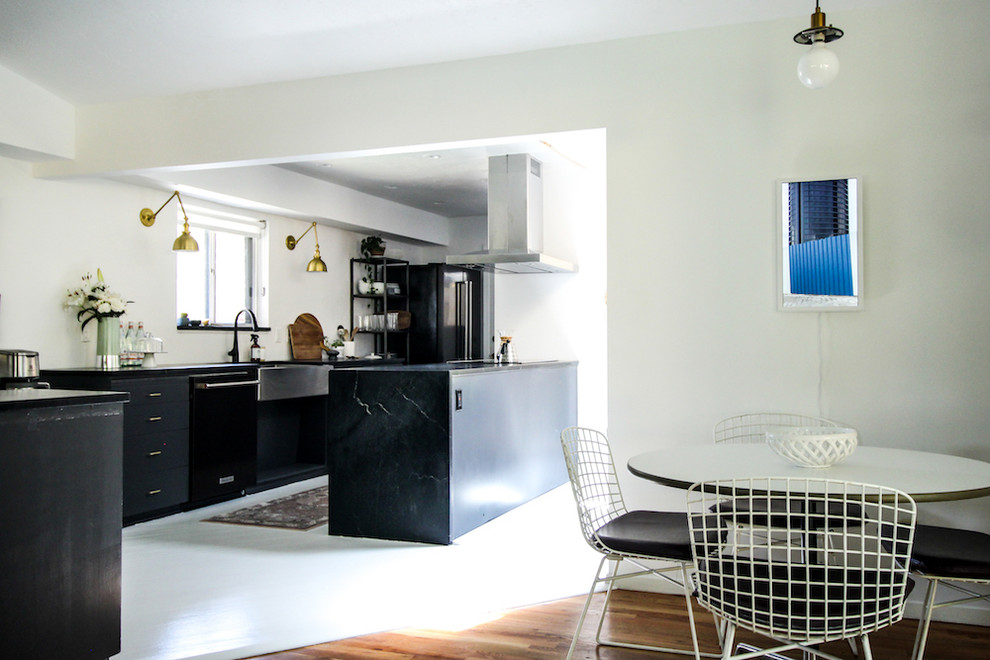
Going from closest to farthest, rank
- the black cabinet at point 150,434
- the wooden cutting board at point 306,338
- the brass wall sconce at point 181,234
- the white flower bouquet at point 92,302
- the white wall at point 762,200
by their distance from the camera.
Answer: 1. the white wall at point 762,200
2. the black cabinet at point 150,434
3. the white flower bouquet at point 92,302
4. the brass wall sconce at point 181,234
5. the wooden cutting board at point 306,338

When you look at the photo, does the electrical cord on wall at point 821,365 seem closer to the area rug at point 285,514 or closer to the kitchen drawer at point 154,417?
the area rug at point 285,514

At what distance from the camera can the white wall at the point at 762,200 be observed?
3217 millimetres

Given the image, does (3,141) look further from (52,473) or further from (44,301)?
(52,473)

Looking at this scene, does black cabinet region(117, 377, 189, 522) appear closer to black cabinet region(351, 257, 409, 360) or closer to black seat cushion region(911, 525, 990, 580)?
black cabinet region(351, 257, 409, 360)

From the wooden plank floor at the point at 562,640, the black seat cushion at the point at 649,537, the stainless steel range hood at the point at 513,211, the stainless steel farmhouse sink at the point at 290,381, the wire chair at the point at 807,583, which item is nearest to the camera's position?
the wire chair at the point at 807,583

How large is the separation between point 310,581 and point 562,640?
1.33 m

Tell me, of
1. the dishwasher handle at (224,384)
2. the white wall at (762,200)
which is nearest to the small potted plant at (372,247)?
the dishwasher handle at (224,384)

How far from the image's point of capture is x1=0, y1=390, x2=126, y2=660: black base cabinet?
7.63 ft

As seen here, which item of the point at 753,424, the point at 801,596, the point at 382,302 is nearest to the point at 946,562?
the point at 801,596

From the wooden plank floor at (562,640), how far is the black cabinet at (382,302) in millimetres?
5143

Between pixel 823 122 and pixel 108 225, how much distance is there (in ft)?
15.0

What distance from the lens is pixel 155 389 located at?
15.8 ft

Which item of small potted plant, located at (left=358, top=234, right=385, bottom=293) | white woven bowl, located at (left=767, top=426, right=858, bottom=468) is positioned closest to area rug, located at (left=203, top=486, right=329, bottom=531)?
small potted plant, located at (left=358, top=234, right=385, bottom=293)

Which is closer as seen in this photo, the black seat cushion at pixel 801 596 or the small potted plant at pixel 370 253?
the black seat cushion at pixel 801 596
